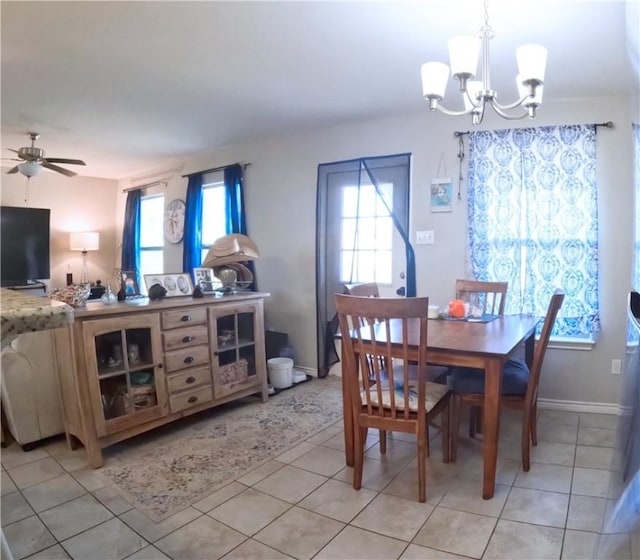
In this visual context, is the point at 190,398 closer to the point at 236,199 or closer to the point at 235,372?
the point at 235,372

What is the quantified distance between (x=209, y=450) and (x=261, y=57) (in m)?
2.32

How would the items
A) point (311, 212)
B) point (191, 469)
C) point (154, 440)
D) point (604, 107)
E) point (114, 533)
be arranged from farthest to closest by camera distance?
point (311, 212) → point (604, 107) → point (154, 440) → point (191, 469) → point (114, 533)

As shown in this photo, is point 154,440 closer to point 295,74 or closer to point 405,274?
point 405,274

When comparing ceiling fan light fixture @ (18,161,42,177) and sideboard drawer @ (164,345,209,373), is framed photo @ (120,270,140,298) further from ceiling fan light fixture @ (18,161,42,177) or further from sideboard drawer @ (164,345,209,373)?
ceiling fan light fixture @ (18,161,42,177)

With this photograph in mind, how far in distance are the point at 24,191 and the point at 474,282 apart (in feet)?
18.5

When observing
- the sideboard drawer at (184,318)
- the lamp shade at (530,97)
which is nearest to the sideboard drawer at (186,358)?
the sideboard drawer at (184,318)

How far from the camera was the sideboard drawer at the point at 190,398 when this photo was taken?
106 inches

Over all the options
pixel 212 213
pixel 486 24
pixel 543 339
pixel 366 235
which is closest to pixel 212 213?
pixel 212 213

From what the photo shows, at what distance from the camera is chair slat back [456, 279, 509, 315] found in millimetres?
2957

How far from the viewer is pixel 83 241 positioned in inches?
228

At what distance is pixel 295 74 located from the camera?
8.82 ft

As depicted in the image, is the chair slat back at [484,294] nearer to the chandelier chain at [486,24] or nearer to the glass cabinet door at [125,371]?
the chandelier chain at [486,24]

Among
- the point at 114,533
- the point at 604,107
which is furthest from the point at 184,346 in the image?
the point at 604,107

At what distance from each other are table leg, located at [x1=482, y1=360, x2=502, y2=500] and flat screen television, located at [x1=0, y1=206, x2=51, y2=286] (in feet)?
18.1
